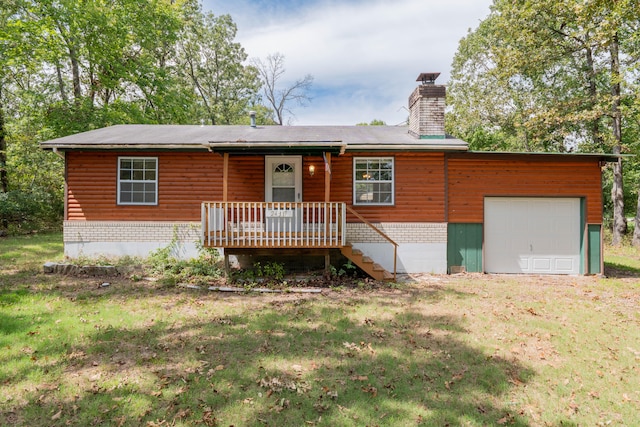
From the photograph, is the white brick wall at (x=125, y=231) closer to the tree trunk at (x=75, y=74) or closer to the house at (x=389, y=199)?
the house at (x=389, y=199)

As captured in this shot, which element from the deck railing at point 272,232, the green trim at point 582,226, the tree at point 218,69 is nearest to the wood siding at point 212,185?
the deck railing at point 272,232

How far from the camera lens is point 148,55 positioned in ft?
67.4

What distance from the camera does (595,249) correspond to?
→ 376 inches

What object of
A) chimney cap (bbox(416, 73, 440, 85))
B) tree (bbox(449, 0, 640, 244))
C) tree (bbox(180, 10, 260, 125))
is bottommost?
chimney cap (bbox(416, 73, 440, 85))

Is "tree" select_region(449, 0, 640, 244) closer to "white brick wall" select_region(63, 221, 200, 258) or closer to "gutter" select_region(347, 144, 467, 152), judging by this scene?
"gutter" select_region(347, 144, 467, 152)

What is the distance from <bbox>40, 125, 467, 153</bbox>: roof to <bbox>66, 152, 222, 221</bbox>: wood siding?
1.43 ft

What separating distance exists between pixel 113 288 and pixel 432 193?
860 centimetres

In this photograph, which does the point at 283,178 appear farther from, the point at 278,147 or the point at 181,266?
the point at 181,266

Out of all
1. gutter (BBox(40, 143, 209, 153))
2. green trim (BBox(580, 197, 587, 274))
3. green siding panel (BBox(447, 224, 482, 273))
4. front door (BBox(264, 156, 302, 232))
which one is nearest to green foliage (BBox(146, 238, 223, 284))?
front door (BBox(264, 156, 302, 232))

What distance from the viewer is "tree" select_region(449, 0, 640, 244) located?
14047 millimetres

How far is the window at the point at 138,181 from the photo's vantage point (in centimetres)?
951

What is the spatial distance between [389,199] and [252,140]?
4268 mm

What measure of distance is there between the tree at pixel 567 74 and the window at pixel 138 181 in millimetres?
15252

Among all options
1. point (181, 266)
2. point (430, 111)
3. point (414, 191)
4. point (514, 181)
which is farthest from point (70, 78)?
point (514, 181)
